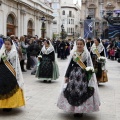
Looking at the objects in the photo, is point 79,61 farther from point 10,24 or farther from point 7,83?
point 10,24

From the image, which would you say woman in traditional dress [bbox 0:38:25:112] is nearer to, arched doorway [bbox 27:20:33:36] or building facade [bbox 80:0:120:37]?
arched doorway [bbox 27:20:33:36]

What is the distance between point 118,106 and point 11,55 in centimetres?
277

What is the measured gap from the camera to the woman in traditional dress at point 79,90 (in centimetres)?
569

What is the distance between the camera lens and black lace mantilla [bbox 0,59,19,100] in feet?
19.6

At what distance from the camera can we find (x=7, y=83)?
19.7 feet

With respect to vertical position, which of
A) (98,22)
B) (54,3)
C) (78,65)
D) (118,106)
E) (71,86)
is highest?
(54,3)

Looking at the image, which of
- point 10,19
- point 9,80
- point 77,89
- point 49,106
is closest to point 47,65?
point 49,106

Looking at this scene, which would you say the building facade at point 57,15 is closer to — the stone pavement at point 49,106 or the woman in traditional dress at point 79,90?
the stone pavement at point 49,106

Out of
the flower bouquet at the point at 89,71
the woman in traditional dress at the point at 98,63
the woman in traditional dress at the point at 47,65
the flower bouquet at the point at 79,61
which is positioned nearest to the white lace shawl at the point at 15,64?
the flower bouquet at the point at 79,61

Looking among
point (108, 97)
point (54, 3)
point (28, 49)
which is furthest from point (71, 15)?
point (108, 97)

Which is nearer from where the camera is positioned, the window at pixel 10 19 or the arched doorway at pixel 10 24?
the arched doorway at pixel 10 24

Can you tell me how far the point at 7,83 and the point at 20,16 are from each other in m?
22.9

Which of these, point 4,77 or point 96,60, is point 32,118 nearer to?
point 4,77

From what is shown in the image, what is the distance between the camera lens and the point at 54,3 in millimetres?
78375
